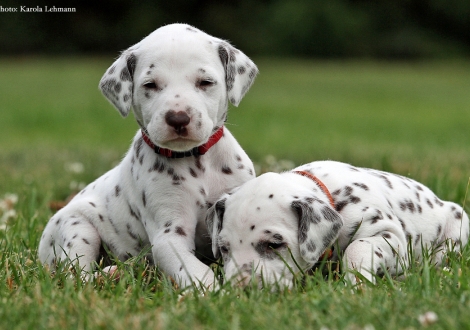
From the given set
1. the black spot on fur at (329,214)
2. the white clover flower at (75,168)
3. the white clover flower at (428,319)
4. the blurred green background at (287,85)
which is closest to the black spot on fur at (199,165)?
the black spot on fur at (329,214)

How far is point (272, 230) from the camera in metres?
4.71

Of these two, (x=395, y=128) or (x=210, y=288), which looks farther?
(x=395, y=128)

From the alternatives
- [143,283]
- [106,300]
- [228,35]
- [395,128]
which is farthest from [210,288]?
[228,35]

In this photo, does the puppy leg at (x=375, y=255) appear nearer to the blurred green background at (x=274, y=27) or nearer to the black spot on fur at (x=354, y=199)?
the black spot on fur at (x=354, y=199)

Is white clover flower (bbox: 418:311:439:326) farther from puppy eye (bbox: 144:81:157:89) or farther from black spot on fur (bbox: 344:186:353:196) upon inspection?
puppy eye (bbox: 144:81:157:89)

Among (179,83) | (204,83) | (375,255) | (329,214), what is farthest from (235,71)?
(375,255)

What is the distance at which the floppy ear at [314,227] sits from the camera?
15.6ft

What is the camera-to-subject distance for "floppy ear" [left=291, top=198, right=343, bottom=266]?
4762 millimetres

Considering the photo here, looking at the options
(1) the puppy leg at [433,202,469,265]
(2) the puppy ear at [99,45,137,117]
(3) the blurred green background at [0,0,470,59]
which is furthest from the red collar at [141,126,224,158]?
(3) the blurred green background at [0,0,470,59]

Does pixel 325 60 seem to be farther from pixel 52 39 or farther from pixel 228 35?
pixel 52 39

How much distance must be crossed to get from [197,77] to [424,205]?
2166 millimetres

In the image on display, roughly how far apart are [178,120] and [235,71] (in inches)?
34.8

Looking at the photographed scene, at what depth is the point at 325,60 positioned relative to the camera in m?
49.8

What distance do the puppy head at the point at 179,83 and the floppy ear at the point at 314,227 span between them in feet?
2.93
